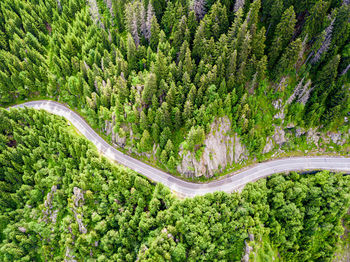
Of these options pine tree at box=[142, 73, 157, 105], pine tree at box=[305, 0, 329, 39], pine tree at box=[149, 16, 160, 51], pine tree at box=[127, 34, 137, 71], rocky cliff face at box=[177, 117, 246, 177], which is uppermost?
pine tree at box=[305, 0, 329, 39]

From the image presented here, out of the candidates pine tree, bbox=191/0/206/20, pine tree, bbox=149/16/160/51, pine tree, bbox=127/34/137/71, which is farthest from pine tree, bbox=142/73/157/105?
pine tree, bbox=191/0/206/20

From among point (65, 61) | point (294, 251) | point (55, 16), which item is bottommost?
point (294, 251)

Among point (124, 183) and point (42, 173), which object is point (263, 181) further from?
point (42, 173)

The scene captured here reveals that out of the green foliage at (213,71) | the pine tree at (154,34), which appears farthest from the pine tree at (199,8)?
the pine tree at (154,34)

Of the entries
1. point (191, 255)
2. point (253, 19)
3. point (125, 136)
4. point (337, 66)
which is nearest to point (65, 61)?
point (125, 136)

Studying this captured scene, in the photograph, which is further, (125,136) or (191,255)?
(125,136)

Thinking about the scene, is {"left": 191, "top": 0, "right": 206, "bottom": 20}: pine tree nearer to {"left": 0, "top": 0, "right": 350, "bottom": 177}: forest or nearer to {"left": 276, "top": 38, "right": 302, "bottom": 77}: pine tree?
{"left": 0, "top": 0, "right": 350, "bottom": 177}: forest

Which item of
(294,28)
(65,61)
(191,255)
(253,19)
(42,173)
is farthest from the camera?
(65,61)
